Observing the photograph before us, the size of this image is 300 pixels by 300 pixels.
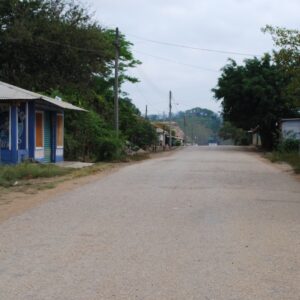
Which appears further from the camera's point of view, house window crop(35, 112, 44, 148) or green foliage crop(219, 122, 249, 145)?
green foliage crop(219, 122, 249, 145)

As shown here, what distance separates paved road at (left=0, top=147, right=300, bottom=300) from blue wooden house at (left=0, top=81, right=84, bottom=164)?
8.75 meters

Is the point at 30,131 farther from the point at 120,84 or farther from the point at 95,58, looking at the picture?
the point at 120,84

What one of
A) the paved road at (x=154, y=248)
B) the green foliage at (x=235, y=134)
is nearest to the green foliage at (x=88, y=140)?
the paved road at (x=154, y=248)

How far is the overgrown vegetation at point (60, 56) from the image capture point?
101ft

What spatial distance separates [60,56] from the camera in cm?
3381

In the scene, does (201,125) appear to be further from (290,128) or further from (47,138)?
(47,138)

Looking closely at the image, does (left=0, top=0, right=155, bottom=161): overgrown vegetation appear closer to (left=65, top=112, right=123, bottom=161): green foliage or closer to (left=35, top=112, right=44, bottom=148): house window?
(left=65, top=112, right=123, bottom=161): green foliage

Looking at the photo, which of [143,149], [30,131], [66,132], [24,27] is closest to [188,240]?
[30,131]

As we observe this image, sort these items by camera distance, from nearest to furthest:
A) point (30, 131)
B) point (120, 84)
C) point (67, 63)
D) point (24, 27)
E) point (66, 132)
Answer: point (30, 131)
point (66, 132)
point (24, 27)
point (67, 63)
point (120, 84)

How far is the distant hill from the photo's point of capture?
519ft

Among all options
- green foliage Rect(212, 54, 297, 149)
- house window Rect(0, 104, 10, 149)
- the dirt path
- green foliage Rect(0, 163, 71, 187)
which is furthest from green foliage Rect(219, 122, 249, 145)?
the dirt path

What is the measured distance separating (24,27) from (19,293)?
28396mm

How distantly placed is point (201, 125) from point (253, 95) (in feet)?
374

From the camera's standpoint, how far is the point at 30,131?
77.1 ft
